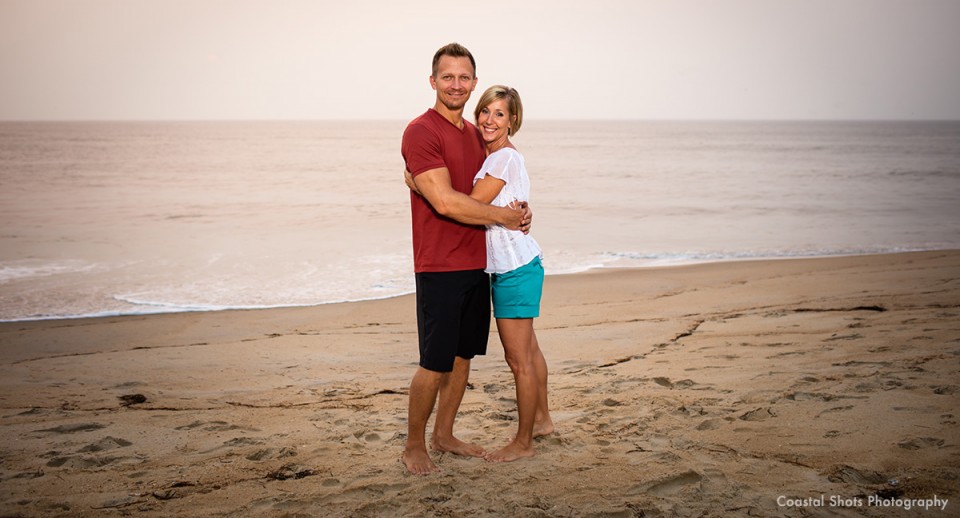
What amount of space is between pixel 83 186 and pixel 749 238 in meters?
23.4

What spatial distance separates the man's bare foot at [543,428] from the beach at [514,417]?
0.22 feet

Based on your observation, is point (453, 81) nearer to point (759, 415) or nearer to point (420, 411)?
point (420, 411)

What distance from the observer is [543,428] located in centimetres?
411

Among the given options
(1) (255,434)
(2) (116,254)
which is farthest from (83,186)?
(1) (255,434)

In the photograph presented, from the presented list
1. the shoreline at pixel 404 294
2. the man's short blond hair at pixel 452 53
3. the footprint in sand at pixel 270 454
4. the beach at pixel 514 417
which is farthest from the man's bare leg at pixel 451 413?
the shoreline at pixel 404 294

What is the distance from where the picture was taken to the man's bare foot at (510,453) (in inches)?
148

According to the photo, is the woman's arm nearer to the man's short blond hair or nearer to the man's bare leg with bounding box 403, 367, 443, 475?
the man's short blond hair

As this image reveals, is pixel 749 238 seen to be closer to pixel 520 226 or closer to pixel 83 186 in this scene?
pixel 520 226

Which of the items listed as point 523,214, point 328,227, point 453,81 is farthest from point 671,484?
point 328,227

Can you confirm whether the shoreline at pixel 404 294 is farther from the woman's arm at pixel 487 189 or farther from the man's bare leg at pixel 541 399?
the woman's arm at pixel 487 189

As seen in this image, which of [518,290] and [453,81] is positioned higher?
[453,81]

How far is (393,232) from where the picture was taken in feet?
51.4

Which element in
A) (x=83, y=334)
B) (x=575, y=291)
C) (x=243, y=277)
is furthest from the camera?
(x=243, y=277)

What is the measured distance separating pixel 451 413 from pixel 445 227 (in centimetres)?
109
